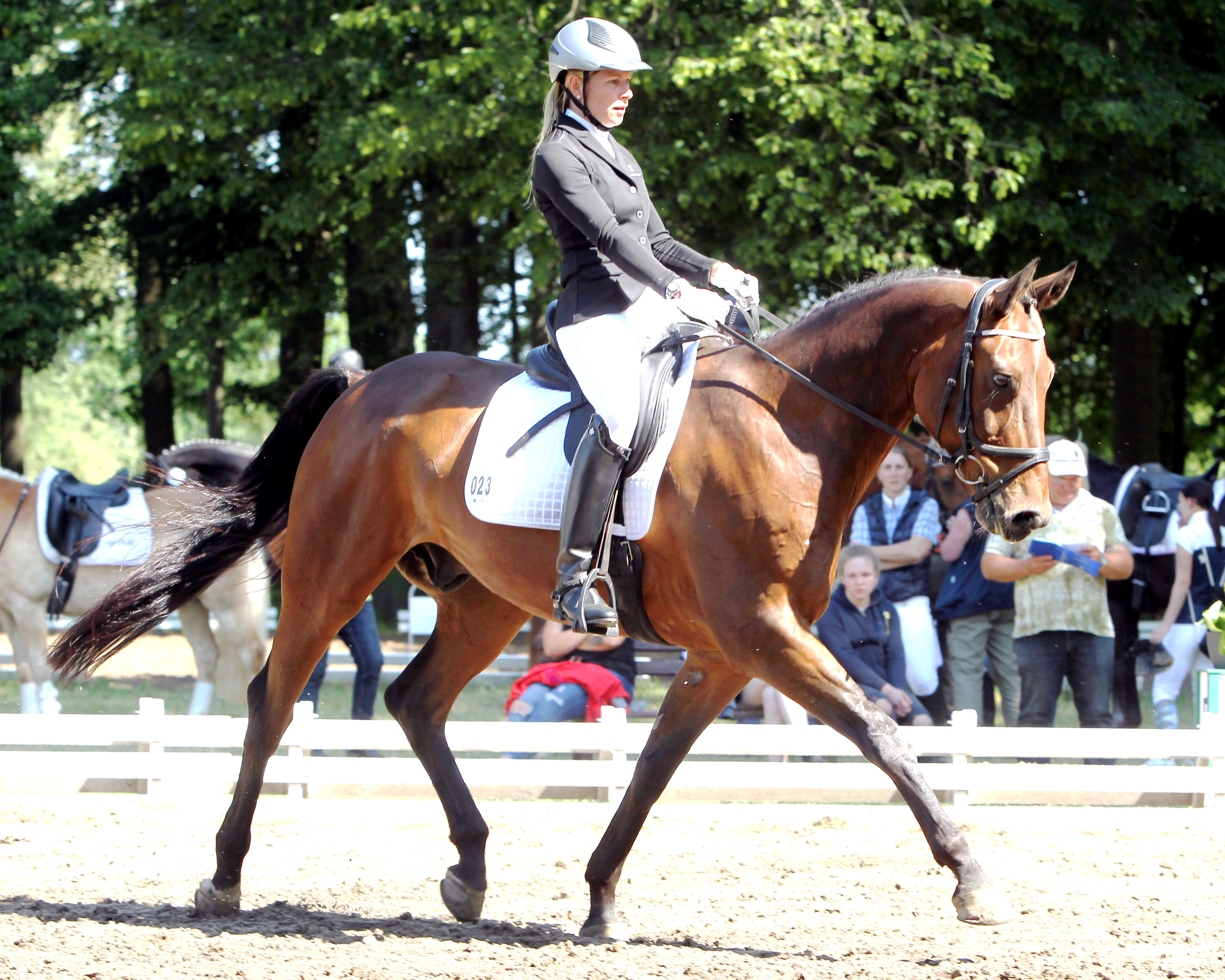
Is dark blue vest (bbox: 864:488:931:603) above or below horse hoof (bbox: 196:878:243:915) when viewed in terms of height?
above

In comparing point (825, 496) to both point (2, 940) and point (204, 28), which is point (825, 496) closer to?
point (2, 940)

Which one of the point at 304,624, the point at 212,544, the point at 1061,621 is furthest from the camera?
the point at 1061,621

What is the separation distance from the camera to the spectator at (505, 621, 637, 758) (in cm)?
838

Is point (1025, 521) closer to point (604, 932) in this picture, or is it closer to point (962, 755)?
point (604, 932)

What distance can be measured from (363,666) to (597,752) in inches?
96.0

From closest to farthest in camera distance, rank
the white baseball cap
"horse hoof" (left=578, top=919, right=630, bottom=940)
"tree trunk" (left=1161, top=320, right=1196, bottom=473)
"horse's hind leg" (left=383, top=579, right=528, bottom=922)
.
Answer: "horse hoof" (left=578, top=919, right=630, bottom=940) < "horse's hind leg" (left=383, top=579, right=528, bottom=922) < the white baseball cap < "tree trunk" (left=1161, top=320, right=1196, bottom=473)

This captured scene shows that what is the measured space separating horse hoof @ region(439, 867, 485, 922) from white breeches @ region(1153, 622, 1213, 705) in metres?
5.95

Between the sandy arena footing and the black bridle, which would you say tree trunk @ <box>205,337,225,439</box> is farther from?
the black bridle

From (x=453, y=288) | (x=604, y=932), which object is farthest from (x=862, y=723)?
(x=453, y=288)

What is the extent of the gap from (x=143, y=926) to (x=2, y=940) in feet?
1.62

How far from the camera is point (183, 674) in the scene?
49.2 feet

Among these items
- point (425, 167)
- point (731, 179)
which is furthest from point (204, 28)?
point (731, 179)

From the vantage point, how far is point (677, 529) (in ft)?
15.3

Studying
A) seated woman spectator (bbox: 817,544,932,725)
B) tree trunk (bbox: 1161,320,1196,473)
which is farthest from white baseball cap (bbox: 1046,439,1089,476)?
tree trunk (bbox: 1161,320,1196,473)
